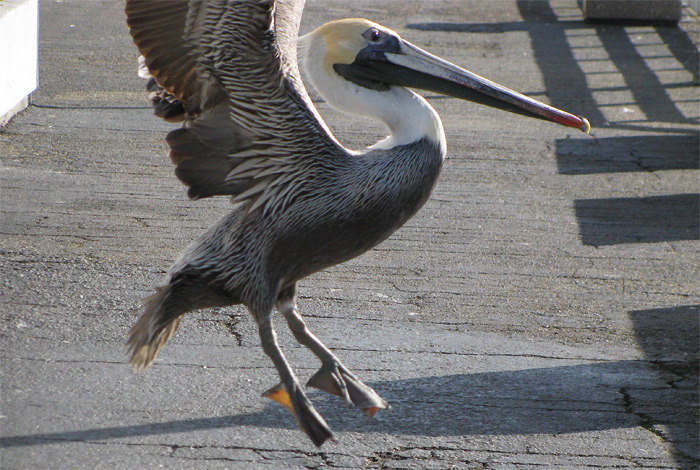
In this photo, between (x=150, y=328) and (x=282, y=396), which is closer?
(x=282, y=396)

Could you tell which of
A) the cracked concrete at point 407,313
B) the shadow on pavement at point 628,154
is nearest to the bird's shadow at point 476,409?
the cracked concrete at point 407,313

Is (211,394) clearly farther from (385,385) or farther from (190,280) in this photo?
(190,280)

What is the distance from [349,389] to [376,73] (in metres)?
1.17

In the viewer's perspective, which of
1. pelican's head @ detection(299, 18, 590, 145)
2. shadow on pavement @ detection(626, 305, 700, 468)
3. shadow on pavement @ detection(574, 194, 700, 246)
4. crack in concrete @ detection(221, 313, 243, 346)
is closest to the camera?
pelican's head @ detection(299, 18, 590, 145)

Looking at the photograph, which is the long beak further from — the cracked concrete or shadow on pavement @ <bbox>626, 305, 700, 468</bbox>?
shadow on pavement @ <bbox>626, 305, 700, 468</bbox>

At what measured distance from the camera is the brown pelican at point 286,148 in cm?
322

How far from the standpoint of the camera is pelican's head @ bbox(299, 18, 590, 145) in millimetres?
3334

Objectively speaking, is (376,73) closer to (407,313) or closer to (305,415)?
(305,415)

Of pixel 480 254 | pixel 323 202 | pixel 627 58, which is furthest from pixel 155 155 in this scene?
pixel 627 58

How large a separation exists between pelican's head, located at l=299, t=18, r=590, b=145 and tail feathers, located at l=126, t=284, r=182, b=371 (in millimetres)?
958

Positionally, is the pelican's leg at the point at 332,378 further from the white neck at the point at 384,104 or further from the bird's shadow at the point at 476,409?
the bird's shadow at the point at 476,409

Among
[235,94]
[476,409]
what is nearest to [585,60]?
[476,409]

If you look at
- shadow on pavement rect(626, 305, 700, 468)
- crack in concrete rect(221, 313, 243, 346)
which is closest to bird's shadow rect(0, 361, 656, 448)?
shadow on pavement rect(626, 305, 700, 468)

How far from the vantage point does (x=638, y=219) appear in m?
7.48
